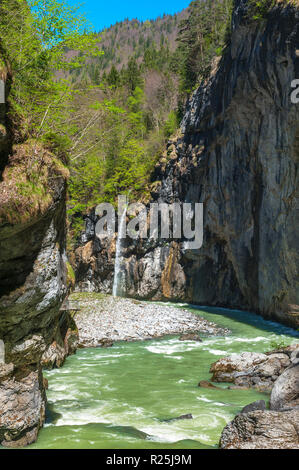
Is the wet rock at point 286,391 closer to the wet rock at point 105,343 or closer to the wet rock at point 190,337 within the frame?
the wet rock at point 190,337

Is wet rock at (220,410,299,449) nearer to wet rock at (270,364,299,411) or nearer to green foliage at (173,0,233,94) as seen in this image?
wet rock at (270,364,299,411)

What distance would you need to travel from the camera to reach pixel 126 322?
21.1 metres

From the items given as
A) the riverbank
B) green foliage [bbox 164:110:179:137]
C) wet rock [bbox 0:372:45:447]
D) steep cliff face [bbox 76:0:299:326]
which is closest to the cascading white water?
steep cliff face [bbox 76:0:299:326]

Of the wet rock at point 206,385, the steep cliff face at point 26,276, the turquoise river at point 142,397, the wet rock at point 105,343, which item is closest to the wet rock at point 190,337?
the turquoise river at point 142,397

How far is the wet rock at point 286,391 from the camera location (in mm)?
8352

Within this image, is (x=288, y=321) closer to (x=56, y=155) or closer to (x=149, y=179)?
(x=56, y=155)

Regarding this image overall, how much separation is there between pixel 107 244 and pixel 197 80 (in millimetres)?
17692

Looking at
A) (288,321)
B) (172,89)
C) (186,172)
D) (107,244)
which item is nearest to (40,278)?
(288,321)

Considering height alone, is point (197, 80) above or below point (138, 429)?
above

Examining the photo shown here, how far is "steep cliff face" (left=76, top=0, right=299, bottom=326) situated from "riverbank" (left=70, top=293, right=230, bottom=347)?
4870 millimetres

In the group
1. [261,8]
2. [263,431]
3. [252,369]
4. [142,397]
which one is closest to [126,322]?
[252,369]

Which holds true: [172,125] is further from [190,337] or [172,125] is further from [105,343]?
[105,343]

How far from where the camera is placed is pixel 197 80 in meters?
34.8

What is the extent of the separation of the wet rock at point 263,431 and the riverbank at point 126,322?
11.6 m
